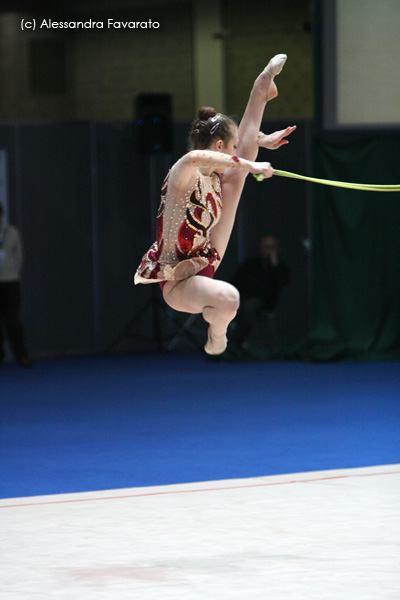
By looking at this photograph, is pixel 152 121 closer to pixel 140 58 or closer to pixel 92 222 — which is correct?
pixel 92 222

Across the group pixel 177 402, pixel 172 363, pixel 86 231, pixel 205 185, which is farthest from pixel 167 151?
pixel 205 185

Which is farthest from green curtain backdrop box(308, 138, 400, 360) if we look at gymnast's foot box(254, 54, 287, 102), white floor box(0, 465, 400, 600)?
gymnast's foot box(254, 54, 287, 102)

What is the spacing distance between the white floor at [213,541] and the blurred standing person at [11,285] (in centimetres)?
583

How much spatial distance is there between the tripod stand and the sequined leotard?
→ 7.76m

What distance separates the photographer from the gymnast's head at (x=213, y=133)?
4184 mm

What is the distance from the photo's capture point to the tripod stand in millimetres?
12203

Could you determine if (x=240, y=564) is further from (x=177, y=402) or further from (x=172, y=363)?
(x=172, y=363)

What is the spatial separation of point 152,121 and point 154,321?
230 centimetres

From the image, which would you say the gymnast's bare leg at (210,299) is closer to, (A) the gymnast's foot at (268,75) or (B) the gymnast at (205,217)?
(B) the gymnast at (205,217)

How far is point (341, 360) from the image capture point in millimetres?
11148

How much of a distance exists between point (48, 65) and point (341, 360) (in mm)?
7277

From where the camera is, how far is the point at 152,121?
11.9 m


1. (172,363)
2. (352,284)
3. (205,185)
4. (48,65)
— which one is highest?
(48,65)

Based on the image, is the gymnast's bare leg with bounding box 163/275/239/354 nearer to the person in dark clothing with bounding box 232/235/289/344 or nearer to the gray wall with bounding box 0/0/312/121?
the person in dark clothing with bounding box 232/235/289/344
